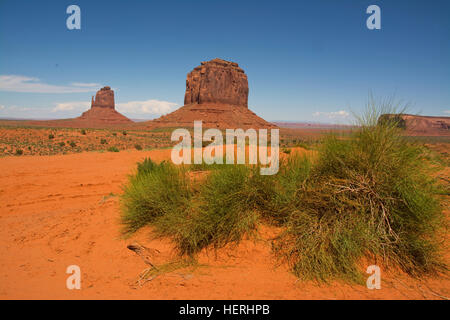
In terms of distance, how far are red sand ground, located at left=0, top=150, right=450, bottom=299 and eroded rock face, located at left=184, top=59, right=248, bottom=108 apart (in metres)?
94.5

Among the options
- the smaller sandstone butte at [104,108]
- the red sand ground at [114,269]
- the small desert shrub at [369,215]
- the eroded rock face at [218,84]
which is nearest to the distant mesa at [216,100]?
the eroded rock face at [218,84]

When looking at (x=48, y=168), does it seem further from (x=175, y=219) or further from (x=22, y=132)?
(x=22, y=132)

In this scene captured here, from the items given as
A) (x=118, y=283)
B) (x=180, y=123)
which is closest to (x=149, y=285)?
(x=118, y=283)

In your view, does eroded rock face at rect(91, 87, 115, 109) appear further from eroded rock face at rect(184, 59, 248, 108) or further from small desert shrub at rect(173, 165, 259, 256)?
small desert shrub at rect(173, 165, 259, 256)

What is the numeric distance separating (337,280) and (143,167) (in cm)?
528

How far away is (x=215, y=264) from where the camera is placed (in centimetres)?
341

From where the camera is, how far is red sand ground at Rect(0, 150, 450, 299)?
2.85m

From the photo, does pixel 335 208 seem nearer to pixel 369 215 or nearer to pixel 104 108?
pixel 369 215

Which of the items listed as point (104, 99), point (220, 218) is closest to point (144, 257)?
point (220, 218)

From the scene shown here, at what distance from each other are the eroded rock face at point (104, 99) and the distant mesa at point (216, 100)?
1853 inches

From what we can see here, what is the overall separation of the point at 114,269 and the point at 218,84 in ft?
329

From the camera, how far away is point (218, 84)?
324 feet

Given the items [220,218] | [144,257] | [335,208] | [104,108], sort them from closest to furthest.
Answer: [335,208] → [220,218] → [144,257] → [104,108]

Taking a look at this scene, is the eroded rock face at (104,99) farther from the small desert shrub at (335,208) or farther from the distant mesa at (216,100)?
the small desert shrub at (335,208)
